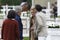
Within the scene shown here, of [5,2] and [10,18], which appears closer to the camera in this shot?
[10,18]

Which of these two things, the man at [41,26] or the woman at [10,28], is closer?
the woman at [10,28]

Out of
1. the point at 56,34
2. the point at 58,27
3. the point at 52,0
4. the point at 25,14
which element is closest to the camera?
the point at 56,34

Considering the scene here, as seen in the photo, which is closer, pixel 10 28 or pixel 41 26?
pixel 10 28

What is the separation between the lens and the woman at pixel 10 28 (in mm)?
8453

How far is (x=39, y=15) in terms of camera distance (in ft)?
29.2

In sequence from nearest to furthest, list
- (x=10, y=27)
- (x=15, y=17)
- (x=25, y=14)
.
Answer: (x=10, y=27) → (x=15, y=17) → (x=25, y=14)

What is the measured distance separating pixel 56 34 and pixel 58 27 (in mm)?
912

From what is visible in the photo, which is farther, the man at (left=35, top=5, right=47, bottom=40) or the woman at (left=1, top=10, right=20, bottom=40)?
the man at (left=35, top=5, right=47, bottom=40)

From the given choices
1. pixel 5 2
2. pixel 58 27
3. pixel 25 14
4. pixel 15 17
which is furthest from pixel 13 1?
pixel 15 17

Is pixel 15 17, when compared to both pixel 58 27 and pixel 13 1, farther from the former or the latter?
pixel 13 1

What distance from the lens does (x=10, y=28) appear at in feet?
27.9

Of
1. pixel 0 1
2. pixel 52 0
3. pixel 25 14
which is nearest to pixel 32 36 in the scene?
pixel 25 14

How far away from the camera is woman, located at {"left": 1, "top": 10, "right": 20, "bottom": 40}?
8453 mm

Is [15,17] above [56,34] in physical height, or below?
above
